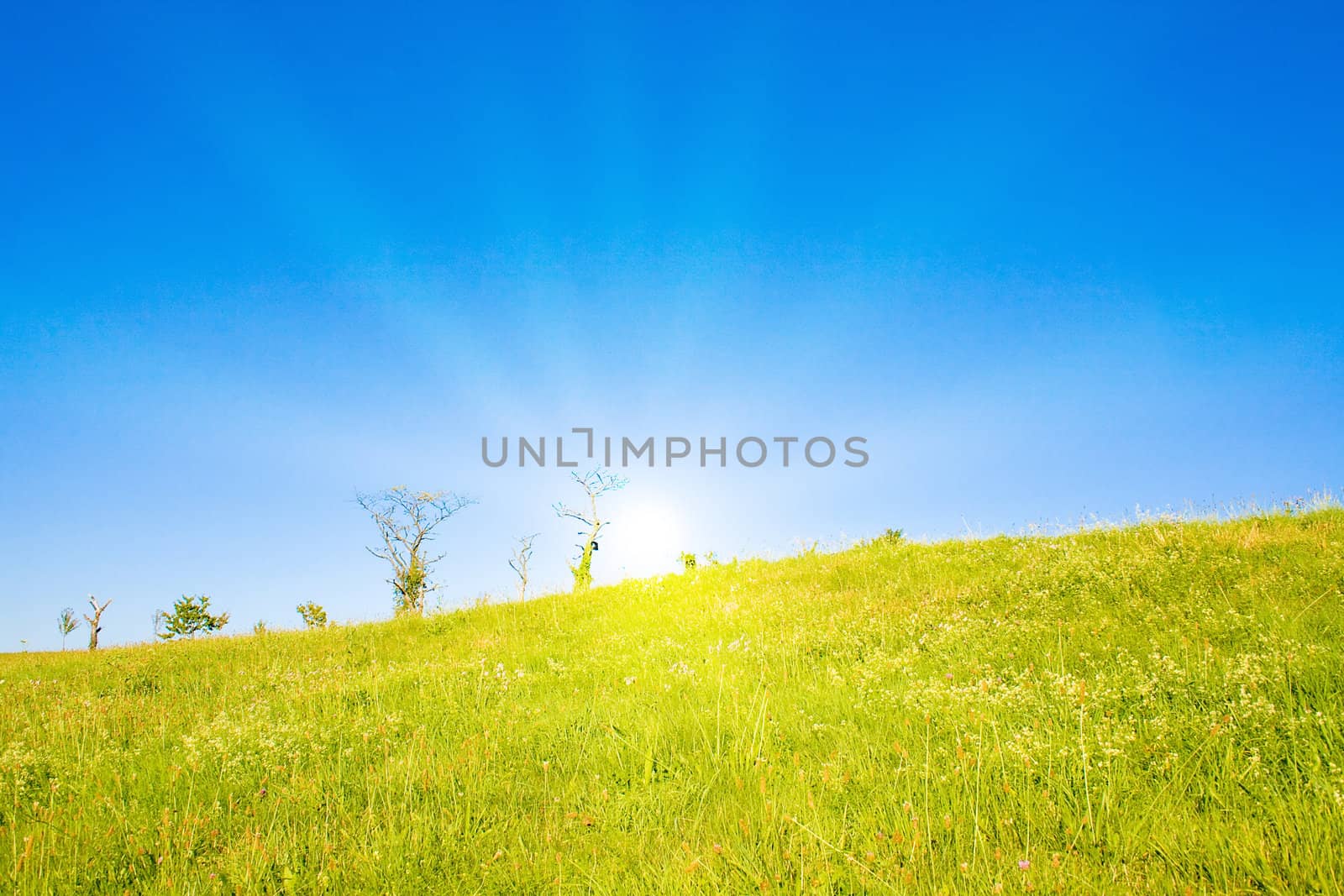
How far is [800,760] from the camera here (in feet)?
16.4

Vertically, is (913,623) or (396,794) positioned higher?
(913,623)

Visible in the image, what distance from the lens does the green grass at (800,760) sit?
11.7 feet

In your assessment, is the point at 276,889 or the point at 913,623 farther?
the point at 913,623

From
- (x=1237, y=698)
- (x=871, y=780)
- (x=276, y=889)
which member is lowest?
(x=276, y=889)

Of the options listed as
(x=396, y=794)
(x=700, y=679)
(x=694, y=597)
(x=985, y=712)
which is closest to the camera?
(x=396, y=794)

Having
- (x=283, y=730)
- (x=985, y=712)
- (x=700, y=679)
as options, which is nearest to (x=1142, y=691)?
(x=985, y=712)

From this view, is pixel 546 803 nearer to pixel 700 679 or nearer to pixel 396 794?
pixel 396 794

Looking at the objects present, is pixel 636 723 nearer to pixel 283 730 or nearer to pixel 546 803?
pixel 546 803

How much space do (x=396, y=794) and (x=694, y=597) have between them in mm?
9743

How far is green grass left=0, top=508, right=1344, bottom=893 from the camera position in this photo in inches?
140

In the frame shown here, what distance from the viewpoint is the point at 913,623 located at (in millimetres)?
8805

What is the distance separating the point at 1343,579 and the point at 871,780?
730 centimetres

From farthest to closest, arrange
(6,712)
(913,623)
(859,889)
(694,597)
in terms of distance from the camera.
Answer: (694,597) → (6,712) → (913,623) → (859,889)

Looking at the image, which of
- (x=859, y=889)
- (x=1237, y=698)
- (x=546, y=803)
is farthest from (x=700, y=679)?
(x=1237, y=698)
